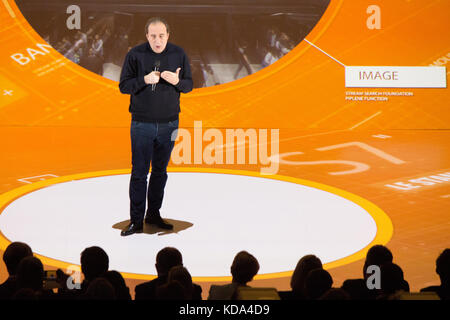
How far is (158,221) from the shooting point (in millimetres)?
3842

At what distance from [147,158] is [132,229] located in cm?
45

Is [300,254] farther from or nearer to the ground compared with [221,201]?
nearer to the ground

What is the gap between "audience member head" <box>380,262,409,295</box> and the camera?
1901 millimetres

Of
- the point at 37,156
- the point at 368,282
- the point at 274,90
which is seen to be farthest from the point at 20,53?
the point at 368,282

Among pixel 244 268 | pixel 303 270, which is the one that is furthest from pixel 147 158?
pixel 303 270

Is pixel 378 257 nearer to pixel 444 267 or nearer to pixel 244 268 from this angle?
pixel 444 267

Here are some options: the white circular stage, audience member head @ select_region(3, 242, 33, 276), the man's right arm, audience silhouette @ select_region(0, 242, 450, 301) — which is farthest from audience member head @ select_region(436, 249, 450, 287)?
the man's right arm

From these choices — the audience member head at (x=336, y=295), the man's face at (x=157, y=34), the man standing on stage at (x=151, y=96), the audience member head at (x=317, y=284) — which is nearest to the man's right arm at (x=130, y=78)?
the man standing on stage at (x=151, y=96)

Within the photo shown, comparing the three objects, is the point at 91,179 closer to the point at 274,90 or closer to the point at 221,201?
the point at 221,201

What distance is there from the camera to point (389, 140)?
767 centimetres

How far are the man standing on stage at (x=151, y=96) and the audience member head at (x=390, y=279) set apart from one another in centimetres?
189

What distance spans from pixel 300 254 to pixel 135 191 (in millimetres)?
1058

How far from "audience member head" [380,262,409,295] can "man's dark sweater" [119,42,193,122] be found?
6.32ft

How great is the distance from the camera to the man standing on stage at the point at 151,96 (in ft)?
11.4
